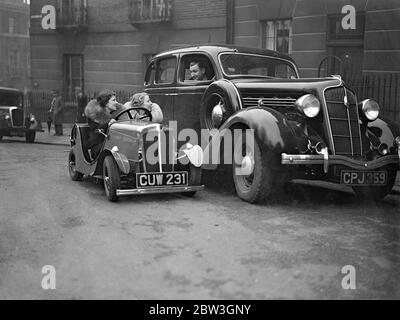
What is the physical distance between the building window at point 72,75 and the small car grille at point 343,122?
15.9 metres

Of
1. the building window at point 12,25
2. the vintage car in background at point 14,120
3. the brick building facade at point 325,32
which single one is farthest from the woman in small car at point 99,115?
the building window at point 12,25

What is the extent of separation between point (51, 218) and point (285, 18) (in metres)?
9.82

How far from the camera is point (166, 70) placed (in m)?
9.00

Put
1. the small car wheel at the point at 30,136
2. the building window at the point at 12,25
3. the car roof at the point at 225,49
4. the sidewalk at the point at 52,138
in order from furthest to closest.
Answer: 1. the building window at the point at 12,25
2. the small car wheel at the point at 30,136
3. the sidewalk at the point at 52,138
4. the car roof at the point at 225,49

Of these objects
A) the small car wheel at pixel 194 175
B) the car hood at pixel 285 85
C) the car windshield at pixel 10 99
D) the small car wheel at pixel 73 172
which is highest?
the car hood at pixel 285 85

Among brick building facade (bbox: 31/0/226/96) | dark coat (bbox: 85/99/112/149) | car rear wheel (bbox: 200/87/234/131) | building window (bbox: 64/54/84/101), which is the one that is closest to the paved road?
dark coat (bbox: 85/99/112/149)

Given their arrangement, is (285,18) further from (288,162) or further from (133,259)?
(133,259)

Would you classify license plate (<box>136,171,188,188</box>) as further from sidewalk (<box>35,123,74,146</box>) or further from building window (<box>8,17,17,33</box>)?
building window (<box>8,17,17,33</box>)

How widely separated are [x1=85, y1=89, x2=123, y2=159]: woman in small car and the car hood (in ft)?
5.82

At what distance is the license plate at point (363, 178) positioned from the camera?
606cm

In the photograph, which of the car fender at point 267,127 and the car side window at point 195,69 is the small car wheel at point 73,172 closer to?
the car side window at point 195,69

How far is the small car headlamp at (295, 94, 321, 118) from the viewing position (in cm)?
627
